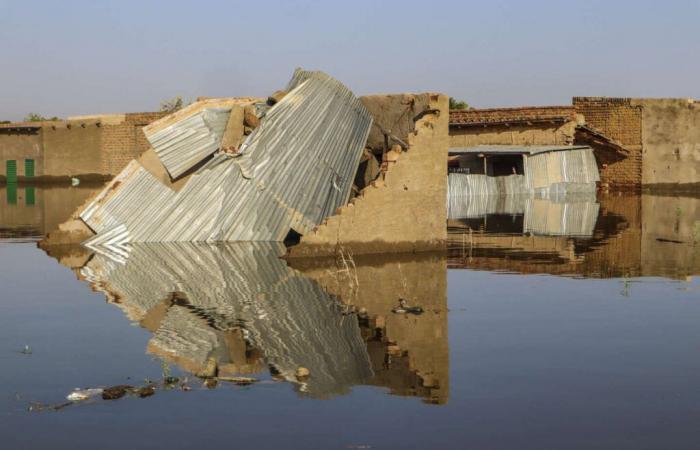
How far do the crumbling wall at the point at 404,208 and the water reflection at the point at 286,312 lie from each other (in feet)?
1.19

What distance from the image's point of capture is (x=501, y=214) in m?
24.5

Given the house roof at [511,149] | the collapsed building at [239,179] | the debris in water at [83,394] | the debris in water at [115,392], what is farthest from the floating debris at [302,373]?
the house roof at [511,149]

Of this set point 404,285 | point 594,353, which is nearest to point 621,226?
point 404,285

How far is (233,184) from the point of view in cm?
1550

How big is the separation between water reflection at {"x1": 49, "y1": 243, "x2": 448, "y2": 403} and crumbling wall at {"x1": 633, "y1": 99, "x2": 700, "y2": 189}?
24238 mm

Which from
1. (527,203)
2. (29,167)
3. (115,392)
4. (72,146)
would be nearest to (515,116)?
(527,203)

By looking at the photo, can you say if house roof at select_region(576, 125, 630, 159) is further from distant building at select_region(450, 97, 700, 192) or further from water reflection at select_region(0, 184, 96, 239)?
water reflection at select_region(0, 184, 96, 239)

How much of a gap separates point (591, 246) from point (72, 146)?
105ft

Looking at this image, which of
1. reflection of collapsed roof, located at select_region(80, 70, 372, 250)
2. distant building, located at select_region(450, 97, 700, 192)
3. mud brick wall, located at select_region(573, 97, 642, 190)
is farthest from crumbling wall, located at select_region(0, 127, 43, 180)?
reflection of collapsed roof, located at select_region(80, 70, 372, 250)

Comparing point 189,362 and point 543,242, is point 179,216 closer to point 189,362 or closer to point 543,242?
point 543,242

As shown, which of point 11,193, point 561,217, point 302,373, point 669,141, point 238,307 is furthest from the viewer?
point 11,193

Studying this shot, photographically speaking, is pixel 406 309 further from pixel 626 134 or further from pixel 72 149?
pixel 72 149

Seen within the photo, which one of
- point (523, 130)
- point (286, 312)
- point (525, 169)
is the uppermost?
point (523, 130)

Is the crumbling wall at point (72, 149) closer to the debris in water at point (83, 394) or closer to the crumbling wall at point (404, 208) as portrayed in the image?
the crumbling wall at point (404, 208)
